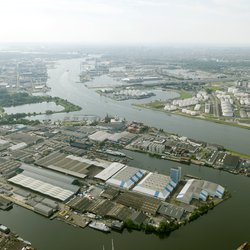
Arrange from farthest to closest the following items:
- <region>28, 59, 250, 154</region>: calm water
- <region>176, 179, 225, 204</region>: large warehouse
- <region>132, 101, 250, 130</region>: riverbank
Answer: <region>132, 101, 250, 130</region>: riverbank → <region>28, 59, 250, 154</region>: calm water → <region>176, 179, 225, 204</region>: large warehouse

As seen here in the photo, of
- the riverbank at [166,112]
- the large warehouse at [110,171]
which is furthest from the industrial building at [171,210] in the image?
the riverbank at [166,112]

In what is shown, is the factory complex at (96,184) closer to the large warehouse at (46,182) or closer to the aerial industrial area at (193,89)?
the large warehouse at (46,182)

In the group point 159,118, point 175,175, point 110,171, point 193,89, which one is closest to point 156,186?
point 175,175

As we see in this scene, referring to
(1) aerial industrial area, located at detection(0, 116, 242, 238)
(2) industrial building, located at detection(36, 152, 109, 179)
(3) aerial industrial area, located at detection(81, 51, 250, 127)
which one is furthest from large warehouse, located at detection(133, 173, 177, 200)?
(3) aerial industrial area, located at detection(81, 51, 250, 127)

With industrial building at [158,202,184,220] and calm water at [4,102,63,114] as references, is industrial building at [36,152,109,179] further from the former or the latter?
calm water at [4,102,63,114]

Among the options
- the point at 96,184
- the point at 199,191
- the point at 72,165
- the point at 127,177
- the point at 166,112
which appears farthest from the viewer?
the point at 166,112

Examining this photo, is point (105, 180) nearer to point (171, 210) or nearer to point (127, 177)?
point (127, 177)

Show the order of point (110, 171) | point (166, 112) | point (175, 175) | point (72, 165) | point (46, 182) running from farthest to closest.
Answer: point (166, 112) < point (72, 165) < point (110, 171) < point (46, 182) < point (175, 175)
